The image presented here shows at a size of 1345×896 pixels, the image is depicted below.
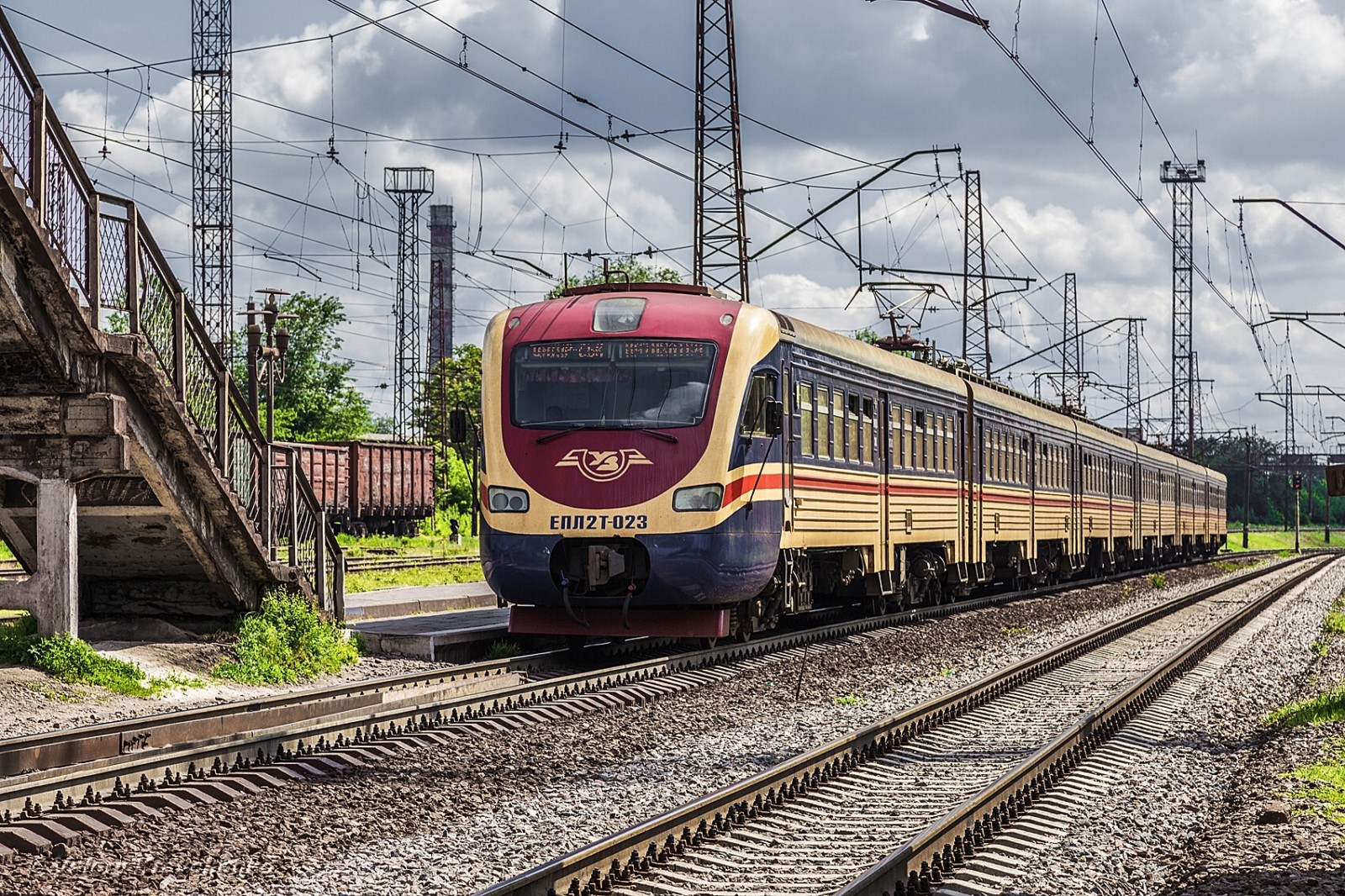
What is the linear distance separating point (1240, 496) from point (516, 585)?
14127cm

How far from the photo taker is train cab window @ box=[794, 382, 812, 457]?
16.5 meters

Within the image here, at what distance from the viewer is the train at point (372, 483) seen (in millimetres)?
48781

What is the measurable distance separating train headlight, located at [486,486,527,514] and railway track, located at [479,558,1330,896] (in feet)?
14.6

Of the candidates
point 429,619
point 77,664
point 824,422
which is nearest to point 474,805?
point 77,664

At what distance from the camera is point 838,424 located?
58.8 ft

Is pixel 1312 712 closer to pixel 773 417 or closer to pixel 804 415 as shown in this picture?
pixel 773 417

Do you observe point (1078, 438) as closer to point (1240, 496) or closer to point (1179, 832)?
point (1179, 832)

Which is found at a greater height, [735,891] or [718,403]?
[718,403]

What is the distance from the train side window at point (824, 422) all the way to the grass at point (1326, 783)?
23.9 feet

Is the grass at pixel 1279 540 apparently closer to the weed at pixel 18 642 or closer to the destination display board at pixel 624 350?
the destination display board at pixel 624 350

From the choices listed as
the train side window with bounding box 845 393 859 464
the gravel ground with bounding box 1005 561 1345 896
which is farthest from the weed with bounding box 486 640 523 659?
the gravel ground with bounding box 1005 561 1345 896

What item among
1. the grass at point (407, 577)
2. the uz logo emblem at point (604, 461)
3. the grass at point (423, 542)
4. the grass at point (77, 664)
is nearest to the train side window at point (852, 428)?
the uz logo emblem at point (604, 461)

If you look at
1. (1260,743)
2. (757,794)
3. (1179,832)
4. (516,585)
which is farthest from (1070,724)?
(516,585)

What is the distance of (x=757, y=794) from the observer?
27.7 ft
